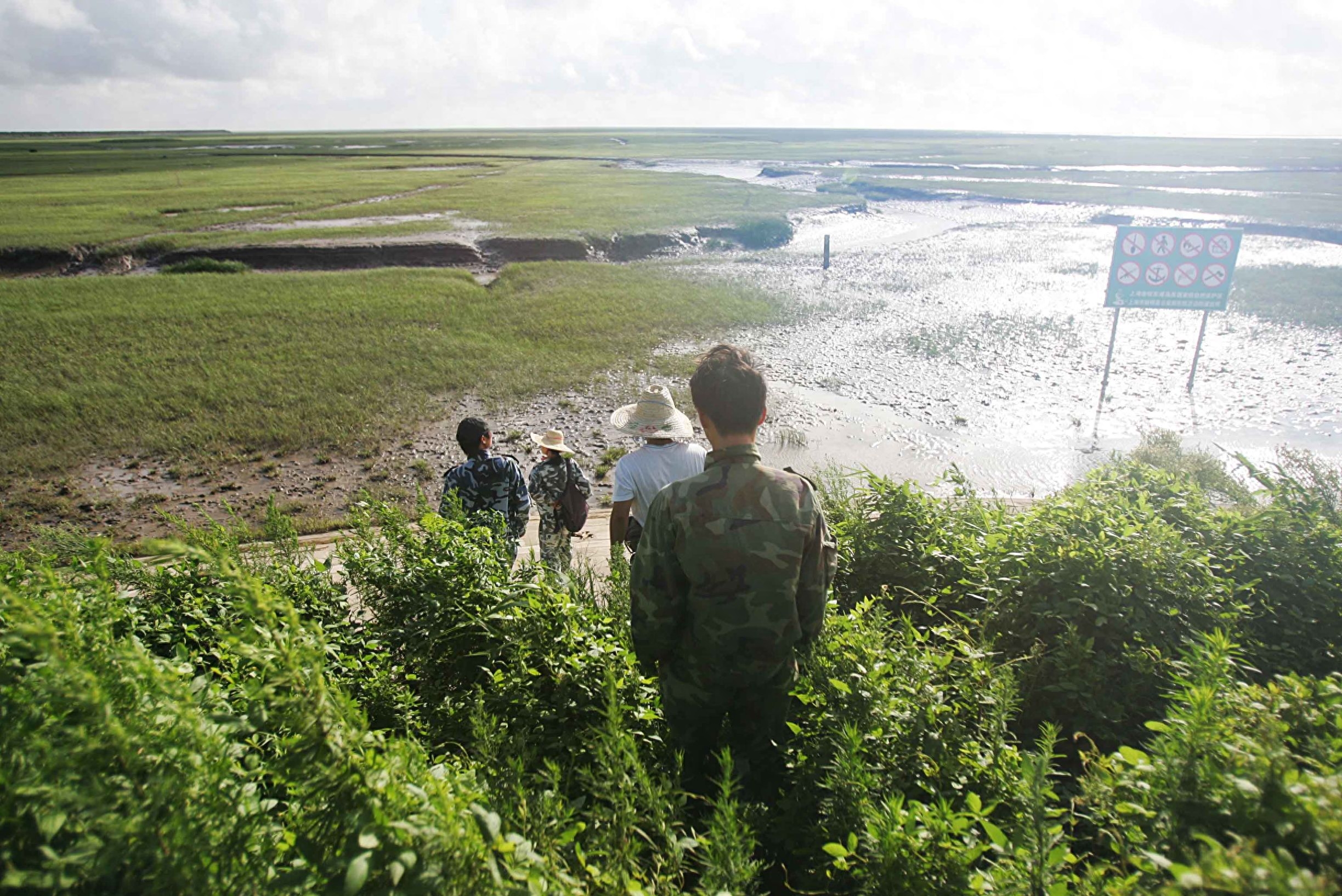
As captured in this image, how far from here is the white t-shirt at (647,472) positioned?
444 centimetres

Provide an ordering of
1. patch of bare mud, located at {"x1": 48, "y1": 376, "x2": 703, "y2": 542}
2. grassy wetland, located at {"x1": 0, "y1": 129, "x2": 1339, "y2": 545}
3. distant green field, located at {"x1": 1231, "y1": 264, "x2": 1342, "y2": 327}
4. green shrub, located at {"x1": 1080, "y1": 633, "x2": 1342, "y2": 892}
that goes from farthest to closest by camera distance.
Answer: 1. distant green field, located at {"x1": 1231, "y1": 264, "x2": 1342, "y2": 327}
2. grassy wetland, located at {"x1": 0, "y1": 129, "x2": 1339, "y2": 545}
3. patch of bare mud, located at {"x1": 48, "y1": 376, "x2": 703, "y2": 542}
4. green shrub, located at {"x1": 1080, "y1": 633, "x2": 1342, "y2": 892}

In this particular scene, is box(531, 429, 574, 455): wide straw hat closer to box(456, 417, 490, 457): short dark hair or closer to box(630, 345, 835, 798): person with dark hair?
box(456, 417, 490, 457): short dark hair

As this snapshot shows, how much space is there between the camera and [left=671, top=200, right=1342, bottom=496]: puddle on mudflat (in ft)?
36.4

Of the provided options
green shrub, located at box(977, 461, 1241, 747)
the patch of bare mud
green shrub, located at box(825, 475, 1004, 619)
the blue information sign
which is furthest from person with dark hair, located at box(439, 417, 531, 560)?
the blue information sign

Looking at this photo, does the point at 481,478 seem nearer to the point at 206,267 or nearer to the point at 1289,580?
the point at 1289,580

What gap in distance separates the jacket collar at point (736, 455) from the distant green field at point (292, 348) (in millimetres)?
9546

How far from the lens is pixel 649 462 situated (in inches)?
176

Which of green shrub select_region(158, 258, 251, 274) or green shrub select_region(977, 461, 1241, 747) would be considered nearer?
green shrub select_region(977, 461, 1241, 747)

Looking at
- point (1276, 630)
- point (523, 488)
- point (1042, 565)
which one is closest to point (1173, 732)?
point (1042, 565)

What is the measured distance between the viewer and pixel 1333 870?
5.55ft

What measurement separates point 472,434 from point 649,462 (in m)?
1.46

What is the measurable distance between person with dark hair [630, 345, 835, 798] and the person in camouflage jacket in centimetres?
239

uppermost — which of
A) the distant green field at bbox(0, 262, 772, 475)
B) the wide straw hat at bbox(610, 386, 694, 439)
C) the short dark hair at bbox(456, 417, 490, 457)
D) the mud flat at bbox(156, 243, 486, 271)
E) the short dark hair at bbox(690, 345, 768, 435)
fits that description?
the short dark hair at bbox(690, 345, 768, 435)

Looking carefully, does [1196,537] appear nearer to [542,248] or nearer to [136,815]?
[136,815]
